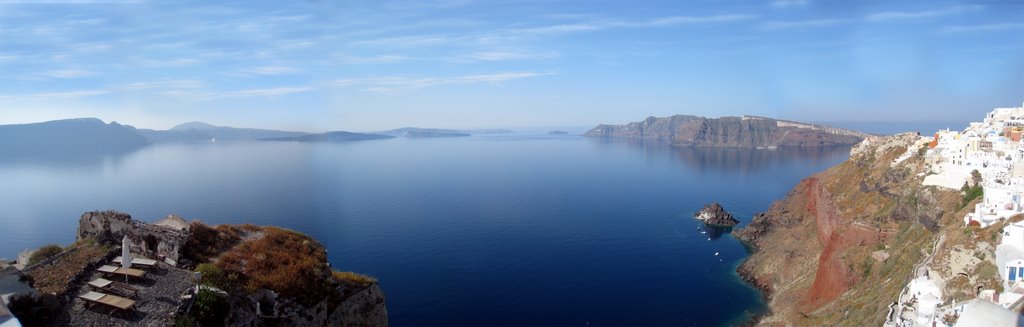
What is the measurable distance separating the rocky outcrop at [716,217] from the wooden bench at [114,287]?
74.5 meters

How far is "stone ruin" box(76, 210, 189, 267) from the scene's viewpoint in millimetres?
16797

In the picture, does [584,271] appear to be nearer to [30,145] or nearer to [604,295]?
[604,295]

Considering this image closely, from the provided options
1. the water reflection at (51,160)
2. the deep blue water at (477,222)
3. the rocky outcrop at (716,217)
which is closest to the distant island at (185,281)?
the deep blue water at (477,222)

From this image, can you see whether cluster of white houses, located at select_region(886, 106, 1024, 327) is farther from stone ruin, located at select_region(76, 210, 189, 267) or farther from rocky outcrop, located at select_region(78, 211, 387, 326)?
stone ruin, located at select_region(76, 210, 189, 267)

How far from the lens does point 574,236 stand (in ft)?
220

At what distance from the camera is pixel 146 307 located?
13.8 m

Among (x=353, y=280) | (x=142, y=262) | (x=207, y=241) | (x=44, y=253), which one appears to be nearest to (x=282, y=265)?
(x=207, y=241)

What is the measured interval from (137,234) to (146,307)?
4.40 metres

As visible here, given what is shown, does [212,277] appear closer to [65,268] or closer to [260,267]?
[260,267]

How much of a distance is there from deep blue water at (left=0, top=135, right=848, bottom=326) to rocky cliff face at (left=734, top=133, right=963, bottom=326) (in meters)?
4.08

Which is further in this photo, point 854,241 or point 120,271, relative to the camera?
point 854,241

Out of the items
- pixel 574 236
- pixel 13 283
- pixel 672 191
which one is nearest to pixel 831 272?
pixel 574 236

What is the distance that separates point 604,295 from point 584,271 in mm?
6371

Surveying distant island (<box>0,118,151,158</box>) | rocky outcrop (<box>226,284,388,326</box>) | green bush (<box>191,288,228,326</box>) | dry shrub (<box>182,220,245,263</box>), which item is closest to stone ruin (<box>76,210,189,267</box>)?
dry shrub (<box>182,220,245,263</box>)
